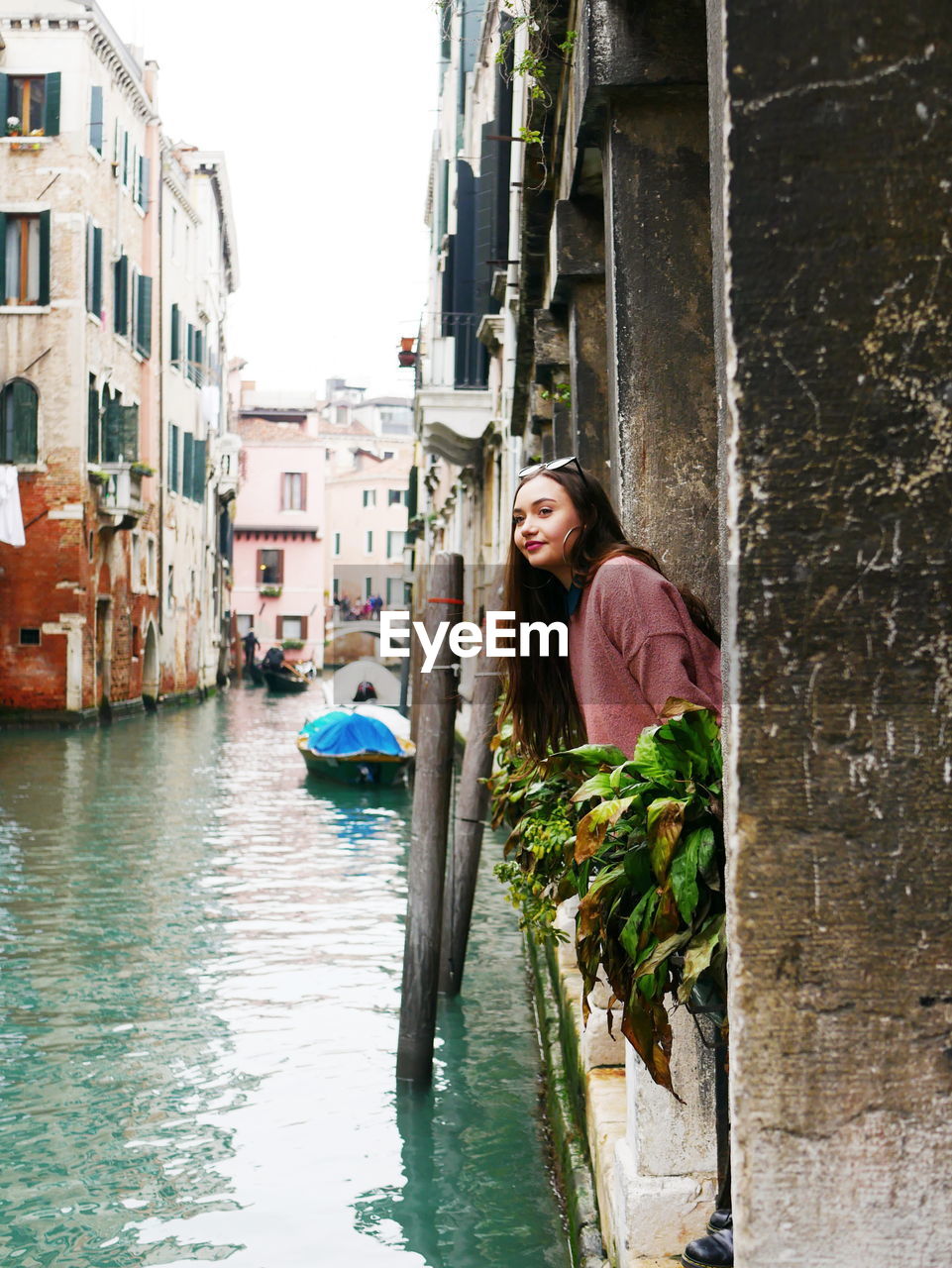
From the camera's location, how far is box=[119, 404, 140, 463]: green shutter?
24672 millimetres

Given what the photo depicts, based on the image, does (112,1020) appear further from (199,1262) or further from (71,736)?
(71,736)

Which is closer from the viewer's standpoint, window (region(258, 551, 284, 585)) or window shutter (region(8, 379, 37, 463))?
window shutter (region(8, 379, 37, 463))

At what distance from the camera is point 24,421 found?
22.7m

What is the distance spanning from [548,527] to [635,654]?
14.1 inches

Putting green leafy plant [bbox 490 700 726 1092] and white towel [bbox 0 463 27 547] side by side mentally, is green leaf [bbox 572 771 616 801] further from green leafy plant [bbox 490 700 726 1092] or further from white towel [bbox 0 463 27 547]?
white towel [bbox 0 463 27 547]

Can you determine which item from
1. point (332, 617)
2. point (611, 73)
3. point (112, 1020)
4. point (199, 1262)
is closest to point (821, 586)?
point (611, 73)

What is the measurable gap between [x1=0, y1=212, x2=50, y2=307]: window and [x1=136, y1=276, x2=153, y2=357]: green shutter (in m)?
3.66

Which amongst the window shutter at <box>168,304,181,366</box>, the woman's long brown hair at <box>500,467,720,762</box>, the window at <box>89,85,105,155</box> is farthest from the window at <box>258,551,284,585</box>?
the woman's long brown hair at <box>500,467,720,762</box>

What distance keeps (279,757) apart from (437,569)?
1379 centimetres

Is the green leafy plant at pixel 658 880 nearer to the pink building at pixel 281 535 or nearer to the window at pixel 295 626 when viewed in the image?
the pink building at pixel 281 535

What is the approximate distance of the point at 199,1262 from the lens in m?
3.92

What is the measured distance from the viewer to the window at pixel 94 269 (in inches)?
914

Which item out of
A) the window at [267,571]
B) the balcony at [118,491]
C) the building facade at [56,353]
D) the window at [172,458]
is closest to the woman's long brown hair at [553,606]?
the building facade at [56,353]

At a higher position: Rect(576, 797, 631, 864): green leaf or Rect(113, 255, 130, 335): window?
Rect(113, 255, 130, 335): window
